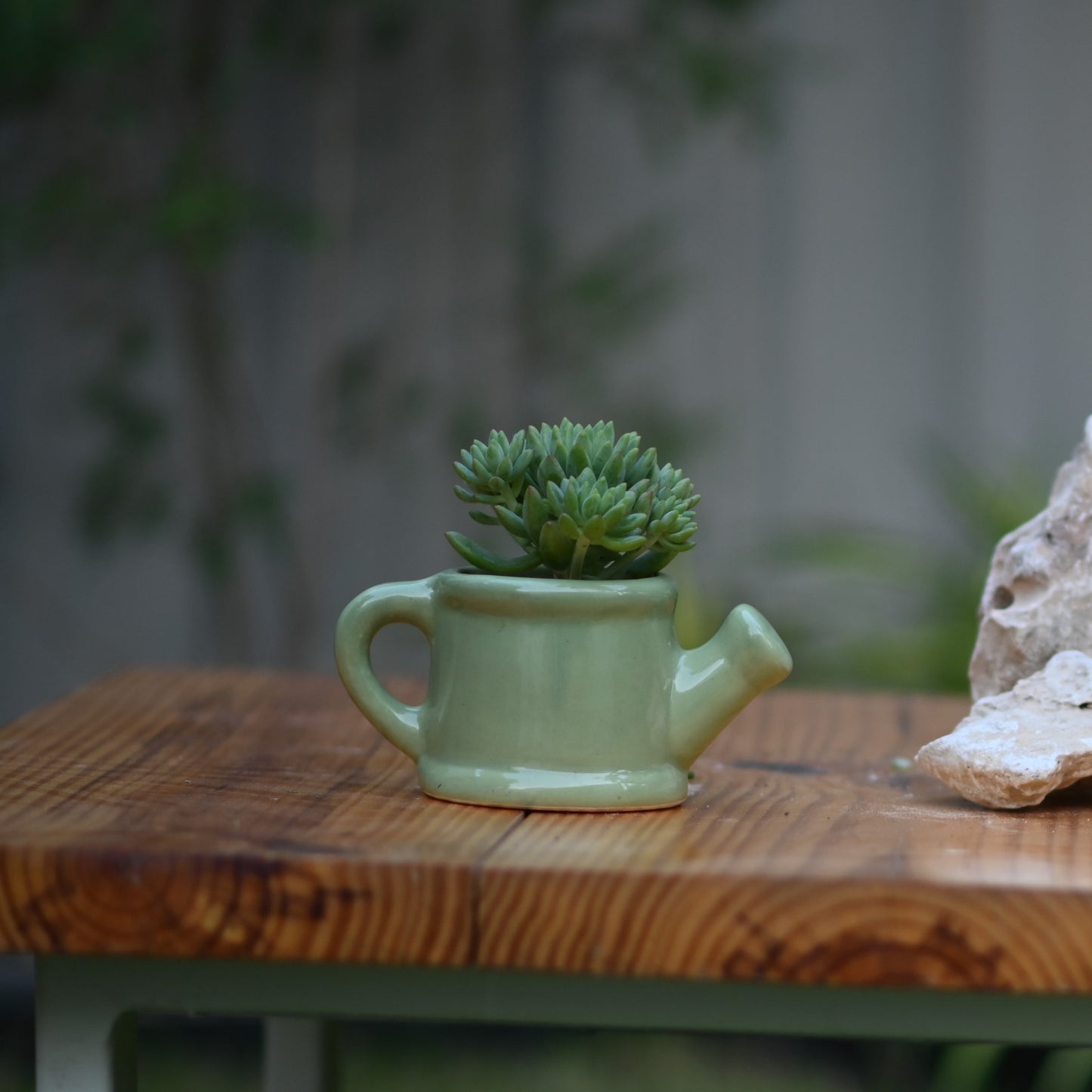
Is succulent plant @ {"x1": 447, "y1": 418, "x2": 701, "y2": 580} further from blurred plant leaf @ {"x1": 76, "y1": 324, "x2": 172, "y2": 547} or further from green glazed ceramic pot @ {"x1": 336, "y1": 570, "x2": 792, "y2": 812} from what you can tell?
blurred plant leaf @ {"x1": 76, "y1": 324, "x2": 172, "y2": 547}

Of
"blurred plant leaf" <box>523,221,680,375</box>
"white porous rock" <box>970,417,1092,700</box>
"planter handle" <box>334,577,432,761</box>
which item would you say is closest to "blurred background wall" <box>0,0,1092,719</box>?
"blurred plant leaf" <box>523,221,680,375</box>

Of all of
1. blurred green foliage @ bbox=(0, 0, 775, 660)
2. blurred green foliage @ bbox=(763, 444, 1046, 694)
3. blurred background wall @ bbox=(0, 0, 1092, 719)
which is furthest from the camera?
blurred background wall @ bbox=(0, 0, 1092, 719)

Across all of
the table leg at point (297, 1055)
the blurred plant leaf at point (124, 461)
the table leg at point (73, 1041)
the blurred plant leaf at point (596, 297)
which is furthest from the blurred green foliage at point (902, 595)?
the table leg at point (73, 1041)

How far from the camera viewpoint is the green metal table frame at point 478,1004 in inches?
27.9

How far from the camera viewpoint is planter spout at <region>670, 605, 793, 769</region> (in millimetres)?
866

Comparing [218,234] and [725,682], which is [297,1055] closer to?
[725,682]

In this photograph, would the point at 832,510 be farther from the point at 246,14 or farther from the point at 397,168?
the point at 246,14

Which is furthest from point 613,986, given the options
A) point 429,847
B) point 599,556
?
point 599,556

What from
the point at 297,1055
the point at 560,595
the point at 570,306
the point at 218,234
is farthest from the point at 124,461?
the point at 560,595

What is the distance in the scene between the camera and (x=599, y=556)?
2.88ft

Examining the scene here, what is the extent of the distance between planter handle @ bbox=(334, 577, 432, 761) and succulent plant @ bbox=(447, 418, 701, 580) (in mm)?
51

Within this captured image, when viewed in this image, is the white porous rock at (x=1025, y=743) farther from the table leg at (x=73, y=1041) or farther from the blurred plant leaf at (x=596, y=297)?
the blurred plant leaf at (x=596, y=297)

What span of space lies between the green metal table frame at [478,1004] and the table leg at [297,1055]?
49 cm

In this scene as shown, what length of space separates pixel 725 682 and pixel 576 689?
9 cm
